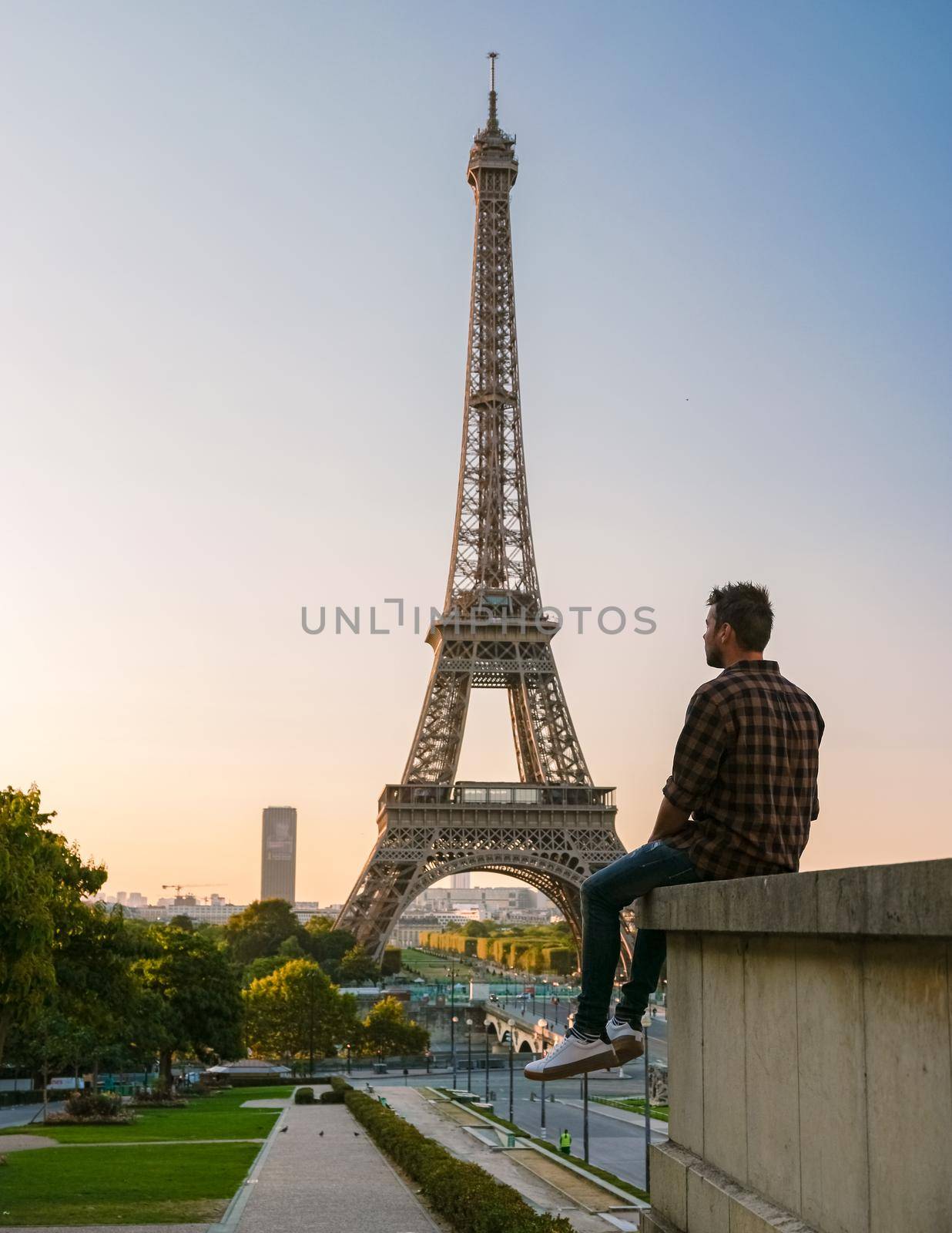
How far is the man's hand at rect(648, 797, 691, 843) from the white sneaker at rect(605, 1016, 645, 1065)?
107cm

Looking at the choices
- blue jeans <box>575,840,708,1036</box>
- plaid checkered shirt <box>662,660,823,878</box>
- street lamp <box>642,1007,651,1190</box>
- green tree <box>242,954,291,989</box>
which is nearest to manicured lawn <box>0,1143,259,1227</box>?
street lamp <box>642,1007,651,1190</box>

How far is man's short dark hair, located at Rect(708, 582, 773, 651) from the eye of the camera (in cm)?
651

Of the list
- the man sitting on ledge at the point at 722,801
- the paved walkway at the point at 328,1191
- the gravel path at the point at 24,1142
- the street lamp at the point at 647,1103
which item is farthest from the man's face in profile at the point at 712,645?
the gravel path at the point at 24,1142

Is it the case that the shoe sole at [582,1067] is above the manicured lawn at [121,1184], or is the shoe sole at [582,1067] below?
above

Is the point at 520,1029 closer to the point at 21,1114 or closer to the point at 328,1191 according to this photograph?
the point at 21,1114

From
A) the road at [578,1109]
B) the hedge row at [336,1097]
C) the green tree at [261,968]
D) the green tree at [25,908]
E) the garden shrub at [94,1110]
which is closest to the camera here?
the green tree at [25,908]

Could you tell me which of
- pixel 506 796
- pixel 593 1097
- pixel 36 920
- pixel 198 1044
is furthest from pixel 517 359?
pixel 36 920

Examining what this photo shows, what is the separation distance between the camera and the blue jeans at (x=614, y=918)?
6.50 m

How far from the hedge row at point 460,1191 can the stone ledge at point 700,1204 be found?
55.5 ft

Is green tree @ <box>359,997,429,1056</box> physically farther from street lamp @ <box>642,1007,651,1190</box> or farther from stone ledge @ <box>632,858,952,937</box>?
stone ledge @ <box>632,858,952,937</box>

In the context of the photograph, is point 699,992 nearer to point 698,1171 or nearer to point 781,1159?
point 698,1171

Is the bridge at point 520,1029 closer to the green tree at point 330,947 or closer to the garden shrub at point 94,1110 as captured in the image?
the green tree at point 330,947

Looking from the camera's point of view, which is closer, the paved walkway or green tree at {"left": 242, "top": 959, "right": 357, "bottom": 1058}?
the paved walkway

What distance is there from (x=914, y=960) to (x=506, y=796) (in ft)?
228
